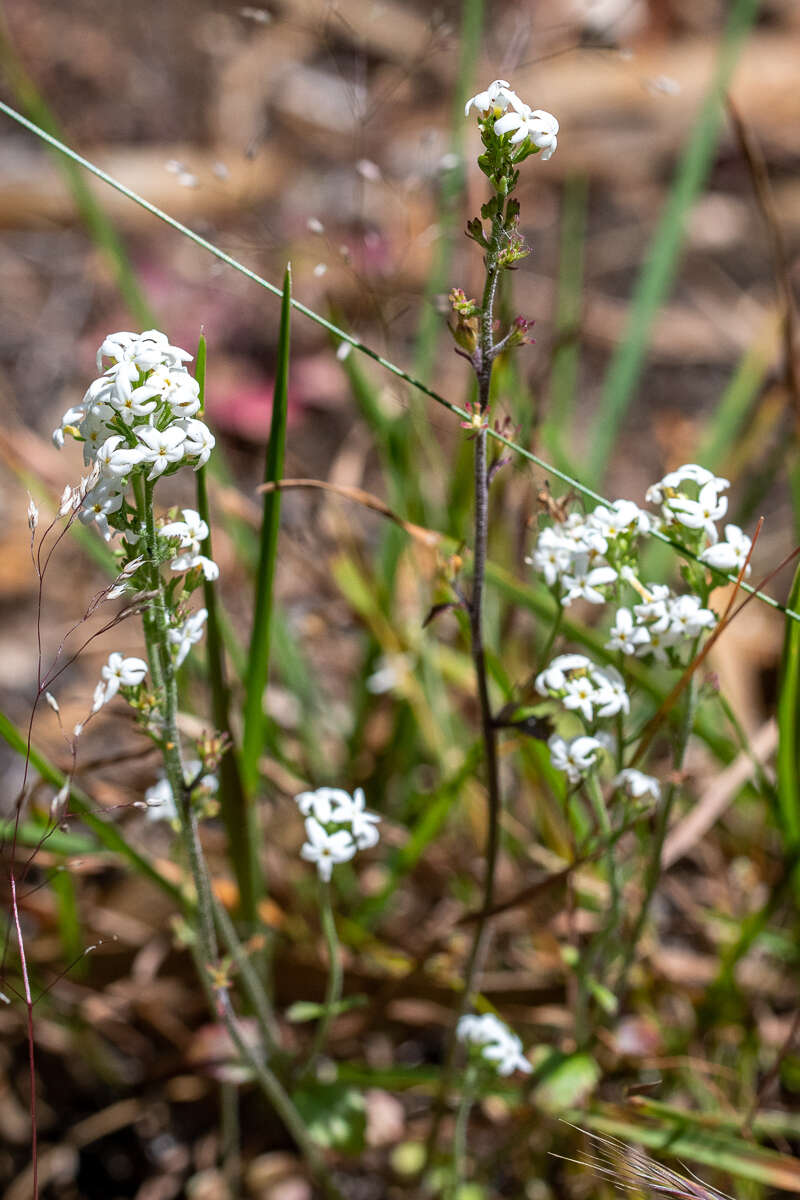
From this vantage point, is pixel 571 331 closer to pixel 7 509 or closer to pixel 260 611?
pixel 260 611

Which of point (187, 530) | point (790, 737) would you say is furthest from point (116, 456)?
point (790, 737)

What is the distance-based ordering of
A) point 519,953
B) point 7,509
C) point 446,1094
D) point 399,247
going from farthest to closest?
point 399,247
point 7,509
point 519,953
point 446,1094

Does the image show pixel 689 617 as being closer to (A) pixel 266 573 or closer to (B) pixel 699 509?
(B) pixel 699 509

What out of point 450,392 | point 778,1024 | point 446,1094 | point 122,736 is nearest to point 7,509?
point 122,736

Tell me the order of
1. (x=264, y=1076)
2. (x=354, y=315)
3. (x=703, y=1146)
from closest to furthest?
(x=264, y=1076) < (x=703, y=1146) < (x=354, y=315)

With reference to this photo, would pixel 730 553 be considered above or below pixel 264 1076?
above

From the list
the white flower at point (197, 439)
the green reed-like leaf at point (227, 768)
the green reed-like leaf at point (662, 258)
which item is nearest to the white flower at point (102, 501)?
the white flower at point (197, 439)

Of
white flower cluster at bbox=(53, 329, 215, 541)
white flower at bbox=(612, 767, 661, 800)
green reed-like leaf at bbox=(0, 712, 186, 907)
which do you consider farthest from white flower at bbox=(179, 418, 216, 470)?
white flower at bbox=(612, 767, 661, 800)
